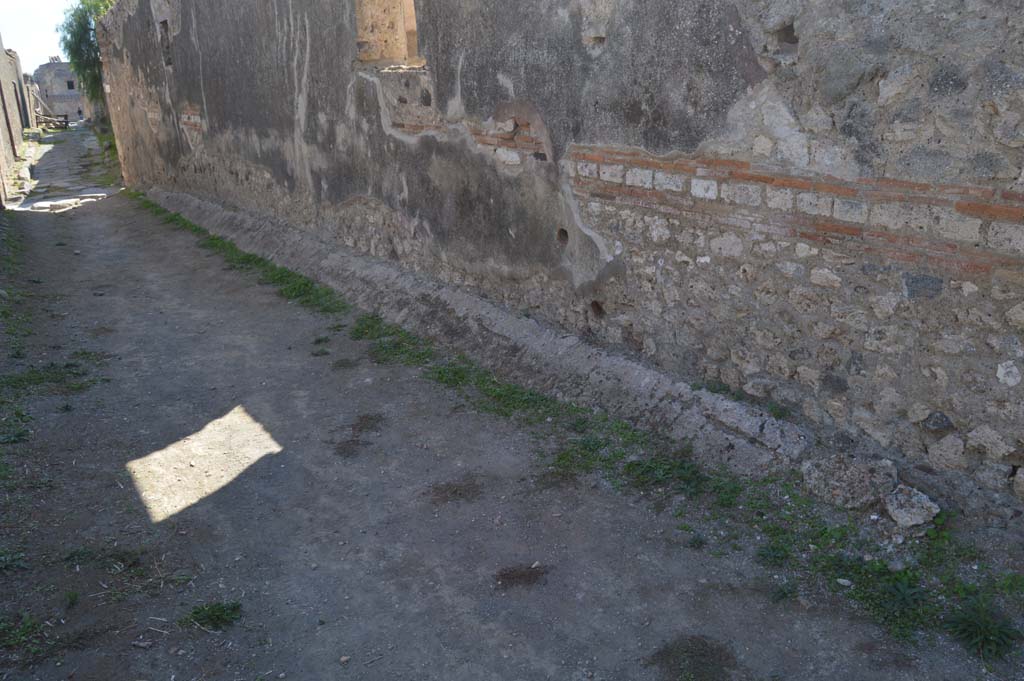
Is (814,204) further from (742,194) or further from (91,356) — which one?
(91,356)

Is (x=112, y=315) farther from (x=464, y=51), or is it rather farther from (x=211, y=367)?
(x=464, y=51)

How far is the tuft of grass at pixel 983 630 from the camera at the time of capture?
105 inches

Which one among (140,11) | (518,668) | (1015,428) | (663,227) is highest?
(140,11)

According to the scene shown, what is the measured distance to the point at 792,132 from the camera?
3.50 meters

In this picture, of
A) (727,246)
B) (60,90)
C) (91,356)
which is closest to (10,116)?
(91,356)

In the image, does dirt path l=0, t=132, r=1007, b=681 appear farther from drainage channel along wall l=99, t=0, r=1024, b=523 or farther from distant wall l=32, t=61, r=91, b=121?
distant wall l=32, t=61, r=91, b=121

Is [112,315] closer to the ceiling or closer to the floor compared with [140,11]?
closer to the floor

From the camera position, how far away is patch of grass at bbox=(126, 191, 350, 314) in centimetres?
705

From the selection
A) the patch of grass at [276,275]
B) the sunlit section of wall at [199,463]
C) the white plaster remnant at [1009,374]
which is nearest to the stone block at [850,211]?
the white plaster remnant at [1009,374]

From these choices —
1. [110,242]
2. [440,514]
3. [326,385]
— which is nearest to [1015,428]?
[440,514]

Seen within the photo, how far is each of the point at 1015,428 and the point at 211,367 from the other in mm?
4986

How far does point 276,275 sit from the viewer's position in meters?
8.00

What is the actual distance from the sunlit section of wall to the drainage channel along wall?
1.74 meters

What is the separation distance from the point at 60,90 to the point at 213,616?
172 ft
